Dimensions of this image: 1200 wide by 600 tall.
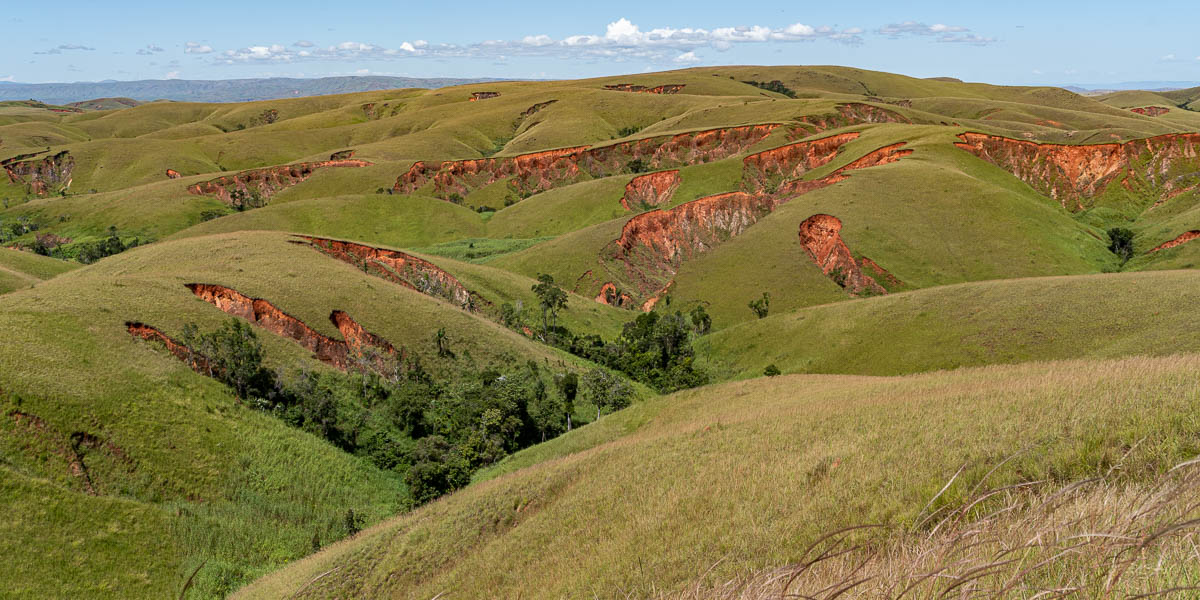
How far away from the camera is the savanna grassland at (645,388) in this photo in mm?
9750

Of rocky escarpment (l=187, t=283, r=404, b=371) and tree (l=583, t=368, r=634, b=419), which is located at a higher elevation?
rocky escarpment (l=187, t=283, r=404, b=371)

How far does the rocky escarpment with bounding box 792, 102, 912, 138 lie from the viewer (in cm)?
13850

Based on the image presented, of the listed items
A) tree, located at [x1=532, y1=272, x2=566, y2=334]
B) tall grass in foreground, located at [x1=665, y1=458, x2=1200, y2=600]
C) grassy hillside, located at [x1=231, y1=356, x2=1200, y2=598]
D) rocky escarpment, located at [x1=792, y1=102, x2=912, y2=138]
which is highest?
rocky escarpment, located at [x1=792, y1=102, x2=912, y2=138]

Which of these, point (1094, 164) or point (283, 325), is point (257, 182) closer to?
point (283, 325)

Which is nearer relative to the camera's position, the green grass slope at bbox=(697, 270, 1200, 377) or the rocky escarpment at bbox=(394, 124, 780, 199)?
the green grass slope at bbox=(697, 270, 1200, 377)

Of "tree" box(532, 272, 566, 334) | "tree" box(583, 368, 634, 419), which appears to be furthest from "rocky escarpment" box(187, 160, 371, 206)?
"tree" box(583, 368, 634, 419)

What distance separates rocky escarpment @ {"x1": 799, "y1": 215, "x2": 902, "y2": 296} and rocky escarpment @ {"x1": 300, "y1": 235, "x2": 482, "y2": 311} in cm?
4434

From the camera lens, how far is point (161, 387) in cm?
3394

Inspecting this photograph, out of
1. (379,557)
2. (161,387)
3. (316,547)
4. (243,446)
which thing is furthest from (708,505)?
(161,387)

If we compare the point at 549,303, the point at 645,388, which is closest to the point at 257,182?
the point at 549,303

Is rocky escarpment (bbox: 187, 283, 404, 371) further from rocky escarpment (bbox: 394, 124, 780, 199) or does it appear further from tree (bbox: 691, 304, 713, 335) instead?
rocky escarpment (bbox: 394, 124, 780, 199)

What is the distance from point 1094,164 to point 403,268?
371ft

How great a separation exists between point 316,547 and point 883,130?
121 metres

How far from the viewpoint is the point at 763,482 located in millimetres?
13383
